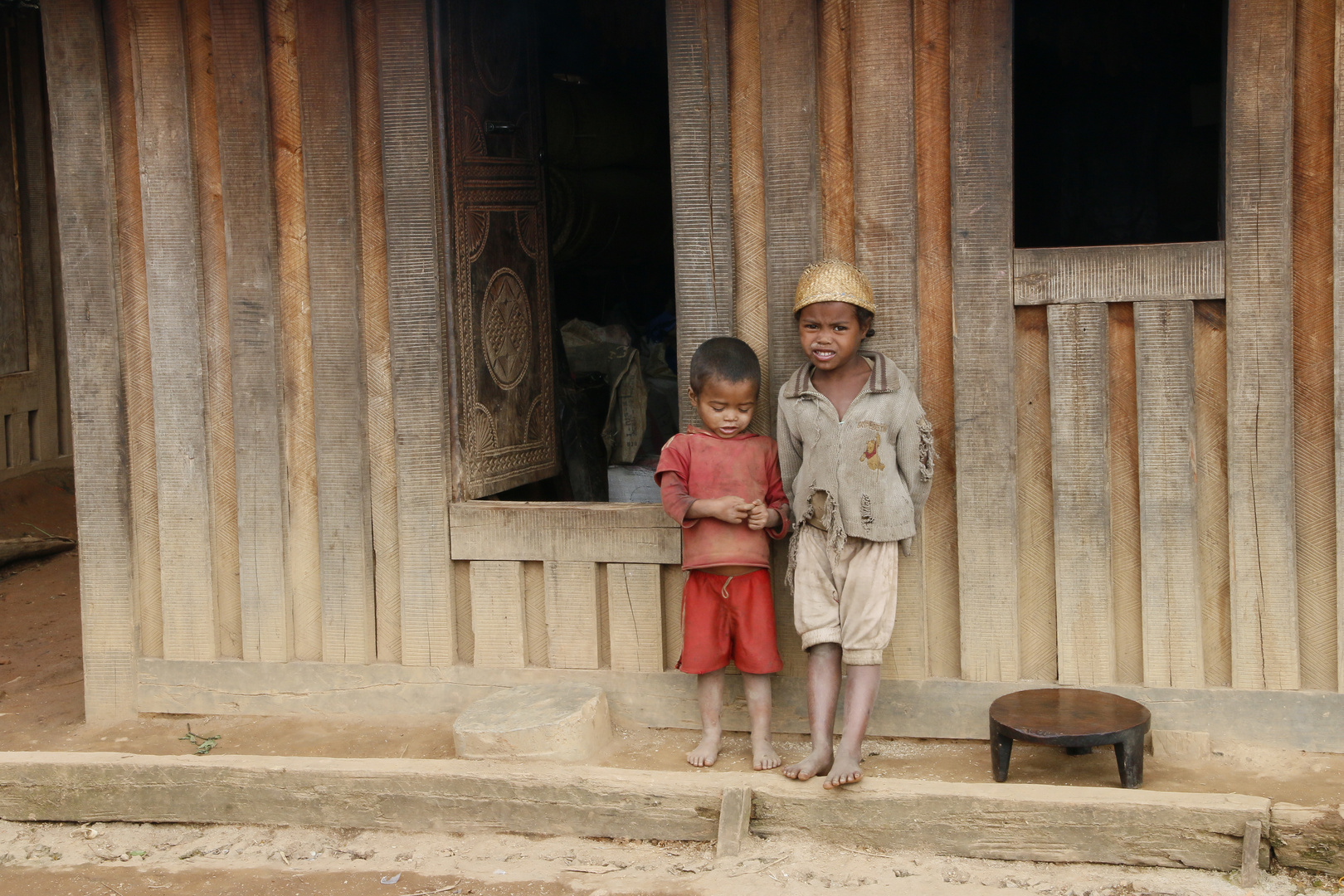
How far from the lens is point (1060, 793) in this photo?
3.44 m

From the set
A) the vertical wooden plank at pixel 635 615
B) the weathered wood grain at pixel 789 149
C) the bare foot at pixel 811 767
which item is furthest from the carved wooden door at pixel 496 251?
the bare foot at pixel 811 767

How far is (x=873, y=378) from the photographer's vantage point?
152 inches

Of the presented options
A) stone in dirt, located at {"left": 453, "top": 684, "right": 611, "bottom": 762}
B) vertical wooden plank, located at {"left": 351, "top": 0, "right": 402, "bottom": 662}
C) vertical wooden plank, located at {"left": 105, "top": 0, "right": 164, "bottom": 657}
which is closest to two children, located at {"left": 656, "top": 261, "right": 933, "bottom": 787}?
stone in dirt, located at {"left": 453, "top": 684, "right": 611, "bottom": 762}

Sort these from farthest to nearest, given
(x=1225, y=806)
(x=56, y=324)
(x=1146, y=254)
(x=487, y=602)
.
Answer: (x=56, y=324) → (x=487, y=602) → (x=1146, y=254) → (x=1225, y=806)

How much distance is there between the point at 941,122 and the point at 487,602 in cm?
218

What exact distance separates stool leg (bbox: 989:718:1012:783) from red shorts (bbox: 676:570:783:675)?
692 millimetres

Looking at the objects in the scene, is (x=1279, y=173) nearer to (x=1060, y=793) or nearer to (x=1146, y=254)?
(x=1146, y=254)

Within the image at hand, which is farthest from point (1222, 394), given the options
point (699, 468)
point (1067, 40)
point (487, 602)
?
point (1067, 40)

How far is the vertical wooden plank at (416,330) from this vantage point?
4258 mm

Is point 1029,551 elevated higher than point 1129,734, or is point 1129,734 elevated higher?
point 1029,551

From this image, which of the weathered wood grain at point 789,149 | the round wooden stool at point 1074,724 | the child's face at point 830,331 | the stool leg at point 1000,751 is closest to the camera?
the round wooden stool at point 1074,724

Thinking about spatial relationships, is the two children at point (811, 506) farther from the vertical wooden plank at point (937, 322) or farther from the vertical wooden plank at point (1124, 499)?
the vertical wooden plank at point (1124, 499)

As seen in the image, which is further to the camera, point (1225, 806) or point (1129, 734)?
point (1129, 734)

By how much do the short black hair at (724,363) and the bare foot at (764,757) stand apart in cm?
111
